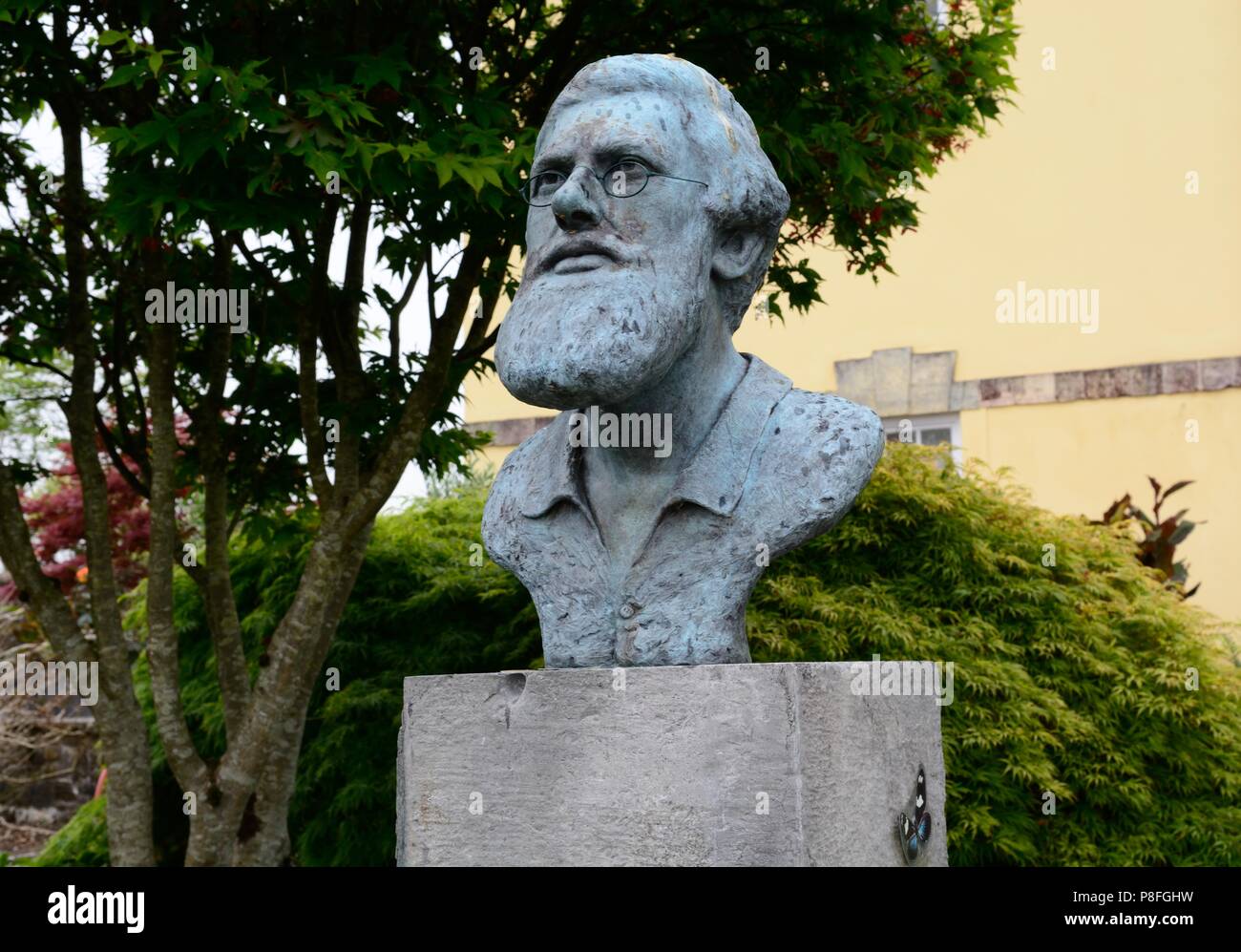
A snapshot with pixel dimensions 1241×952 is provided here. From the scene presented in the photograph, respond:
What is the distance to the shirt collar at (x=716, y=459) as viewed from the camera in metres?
3.28

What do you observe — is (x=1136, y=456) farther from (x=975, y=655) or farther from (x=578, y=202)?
(x=578, y=202)

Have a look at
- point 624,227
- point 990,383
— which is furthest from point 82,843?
point 990,383

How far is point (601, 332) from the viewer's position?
10.3 feet

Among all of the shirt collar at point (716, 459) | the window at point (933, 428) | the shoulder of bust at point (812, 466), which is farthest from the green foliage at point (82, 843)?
the window at point (933, 428)

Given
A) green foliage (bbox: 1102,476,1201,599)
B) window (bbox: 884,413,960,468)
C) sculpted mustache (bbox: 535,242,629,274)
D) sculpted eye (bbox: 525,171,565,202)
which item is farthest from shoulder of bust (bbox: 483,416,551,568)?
window (bbox: 884,413,960,468)

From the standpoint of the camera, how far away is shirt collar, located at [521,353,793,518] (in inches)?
129

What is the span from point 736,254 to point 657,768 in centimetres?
126

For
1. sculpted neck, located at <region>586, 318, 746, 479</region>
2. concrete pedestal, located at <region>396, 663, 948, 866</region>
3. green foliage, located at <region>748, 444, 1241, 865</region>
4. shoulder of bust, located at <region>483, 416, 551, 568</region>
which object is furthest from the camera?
green foliage, located at <region>748, 444, 1241, 865</region>

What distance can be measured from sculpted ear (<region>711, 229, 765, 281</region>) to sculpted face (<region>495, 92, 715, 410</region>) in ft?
0.29

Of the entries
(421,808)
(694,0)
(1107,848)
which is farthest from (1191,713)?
(421,808)

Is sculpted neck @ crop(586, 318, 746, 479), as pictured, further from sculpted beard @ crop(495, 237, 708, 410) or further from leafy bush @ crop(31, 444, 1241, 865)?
leafy bush @ crop(31, 444, 1241, 865)

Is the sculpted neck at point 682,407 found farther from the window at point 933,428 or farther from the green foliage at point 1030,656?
the window at point 933,428

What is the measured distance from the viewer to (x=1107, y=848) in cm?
577

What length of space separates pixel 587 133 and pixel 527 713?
4.41ft
